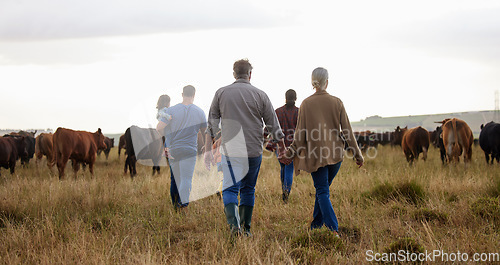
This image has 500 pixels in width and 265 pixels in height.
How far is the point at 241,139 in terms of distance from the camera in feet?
15.4

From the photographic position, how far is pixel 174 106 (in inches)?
257

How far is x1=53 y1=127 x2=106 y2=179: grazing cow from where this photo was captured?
11812 mm

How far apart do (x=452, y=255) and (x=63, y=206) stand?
584 centimetres

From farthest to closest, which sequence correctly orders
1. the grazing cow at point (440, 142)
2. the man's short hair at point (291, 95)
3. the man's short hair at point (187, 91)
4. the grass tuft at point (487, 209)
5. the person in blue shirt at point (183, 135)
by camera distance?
the grazing cow at point (440, 142), the man's short hair at point (291, 95), the man's short hair at point (187, 91), the person in blue shirt at point (183, 135), the grass tuft at point (487, 209)

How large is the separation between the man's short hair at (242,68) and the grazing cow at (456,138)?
986 cm

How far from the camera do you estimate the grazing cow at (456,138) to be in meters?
12.6

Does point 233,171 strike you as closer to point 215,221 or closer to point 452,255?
point 215,221

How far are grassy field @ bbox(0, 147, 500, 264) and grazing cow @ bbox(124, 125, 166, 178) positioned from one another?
16.2 feet

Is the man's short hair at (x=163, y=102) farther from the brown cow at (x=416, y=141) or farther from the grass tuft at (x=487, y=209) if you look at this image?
the brown cow at (x=416, y=141)

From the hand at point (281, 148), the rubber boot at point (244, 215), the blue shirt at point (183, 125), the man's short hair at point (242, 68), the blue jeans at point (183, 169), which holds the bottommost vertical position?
the rubber boot at point (244, 215)

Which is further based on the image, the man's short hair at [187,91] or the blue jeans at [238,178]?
the man's short hair at [187,91]

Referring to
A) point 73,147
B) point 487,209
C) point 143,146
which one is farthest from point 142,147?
point 487,209

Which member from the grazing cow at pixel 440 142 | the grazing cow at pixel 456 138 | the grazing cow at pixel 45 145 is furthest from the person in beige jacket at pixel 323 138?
the grazing cow at pixel 45 145

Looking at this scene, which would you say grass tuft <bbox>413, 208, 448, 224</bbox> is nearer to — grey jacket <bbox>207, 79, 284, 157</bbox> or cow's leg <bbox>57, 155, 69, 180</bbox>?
grey jacket <bbox>207, 79, 284, 157</bbox>
